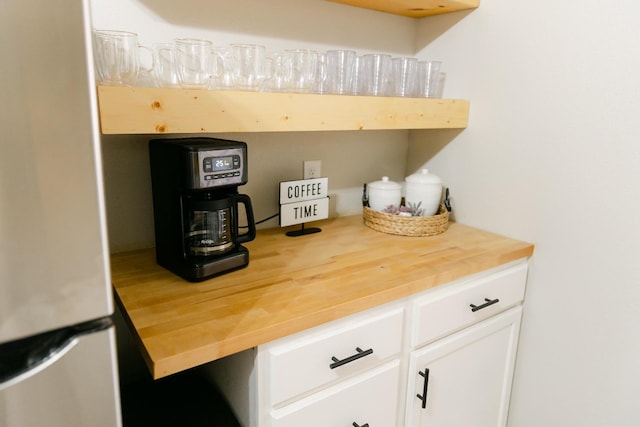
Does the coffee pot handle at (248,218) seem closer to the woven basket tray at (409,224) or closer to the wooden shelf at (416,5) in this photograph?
the woven basket tray at (409,224)

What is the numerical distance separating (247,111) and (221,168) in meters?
0.16

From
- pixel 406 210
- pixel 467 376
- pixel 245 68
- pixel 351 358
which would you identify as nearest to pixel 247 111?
pixel 245 68

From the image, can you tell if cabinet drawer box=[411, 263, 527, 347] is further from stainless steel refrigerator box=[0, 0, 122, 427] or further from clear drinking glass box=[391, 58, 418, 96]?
stainless steel refrigerator box=[0, 0, 122, 427]

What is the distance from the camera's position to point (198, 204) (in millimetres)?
1128

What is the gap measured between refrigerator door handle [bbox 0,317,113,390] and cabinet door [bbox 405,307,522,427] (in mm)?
894

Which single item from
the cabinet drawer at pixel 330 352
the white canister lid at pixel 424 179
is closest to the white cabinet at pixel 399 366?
the cabinet drawer at pixel 330 352

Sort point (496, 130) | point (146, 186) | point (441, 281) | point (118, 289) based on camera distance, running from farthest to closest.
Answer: point (496, 130) < point (146, 186) < point (441, 281) < point (118, 289)

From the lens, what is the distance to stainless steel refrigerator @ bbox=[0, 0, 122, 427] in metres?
0.50

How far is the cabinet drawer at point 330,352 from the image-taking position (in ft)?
3.15

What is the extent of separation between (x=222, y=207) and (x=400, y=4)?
1.03 meters

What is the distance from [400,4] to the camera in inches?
63.8

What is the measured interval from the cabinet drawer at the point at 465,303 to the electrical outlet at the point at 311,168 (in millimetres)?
662

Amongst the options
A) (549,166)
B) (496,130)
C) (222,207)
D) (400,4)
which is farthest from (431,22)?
(222,207)

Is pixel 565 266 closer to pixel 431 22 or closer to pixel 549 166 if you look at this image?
pixel 549 166
